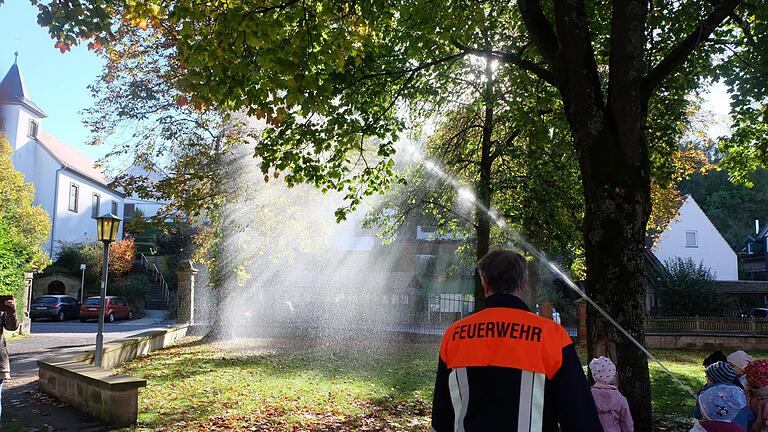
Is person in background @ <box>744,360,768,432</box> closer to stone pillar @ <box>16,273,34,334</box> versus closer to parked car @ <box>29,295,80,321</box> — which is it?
stone pillar @ <box>16,273,34,334</box>

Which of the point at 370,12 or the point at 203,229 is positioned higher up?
the point at 370,12

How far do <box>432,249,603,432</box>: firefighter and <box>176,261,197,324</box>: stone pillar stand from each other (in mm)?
21631

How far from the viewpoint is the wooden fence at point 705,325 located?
22922mm

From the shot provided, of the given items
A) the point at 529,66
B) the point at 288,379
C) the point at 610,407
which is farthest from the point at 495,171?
the point at 610,407

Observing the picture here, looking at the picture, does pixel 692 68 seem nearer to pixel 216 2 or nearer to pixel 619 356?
pixel 619 356

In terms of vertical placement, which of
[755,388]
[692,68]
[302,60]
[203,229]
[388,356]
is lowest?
[388,356]

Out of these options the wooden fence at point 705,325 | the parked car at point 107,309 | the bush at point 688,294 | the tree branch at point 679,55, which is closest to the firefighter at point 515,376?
the tree branch at point 679,55

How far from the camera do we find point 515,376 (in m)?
2.65

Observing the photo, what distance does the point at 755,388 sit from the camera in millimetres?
4574

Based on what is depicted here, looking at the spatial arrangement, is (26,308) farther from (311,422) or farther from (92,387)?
(311,422)

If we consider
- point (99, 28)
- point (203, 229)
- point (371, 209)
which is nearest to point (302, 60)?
point (99, 28)

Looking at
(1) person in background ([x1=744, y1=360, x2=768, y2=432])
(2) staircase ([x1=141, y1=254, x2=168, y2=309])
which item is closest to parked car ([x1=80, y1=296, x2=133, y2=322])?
(2) staircase ([x1=141, y1=254, x2=168, y2=309])

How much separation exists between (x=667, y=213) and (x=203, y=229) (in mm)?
18983

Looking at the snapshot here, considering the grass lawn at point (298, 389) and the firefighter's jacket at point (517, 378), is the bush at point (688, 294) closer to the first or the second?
the grass lawn at point (298, 389)
